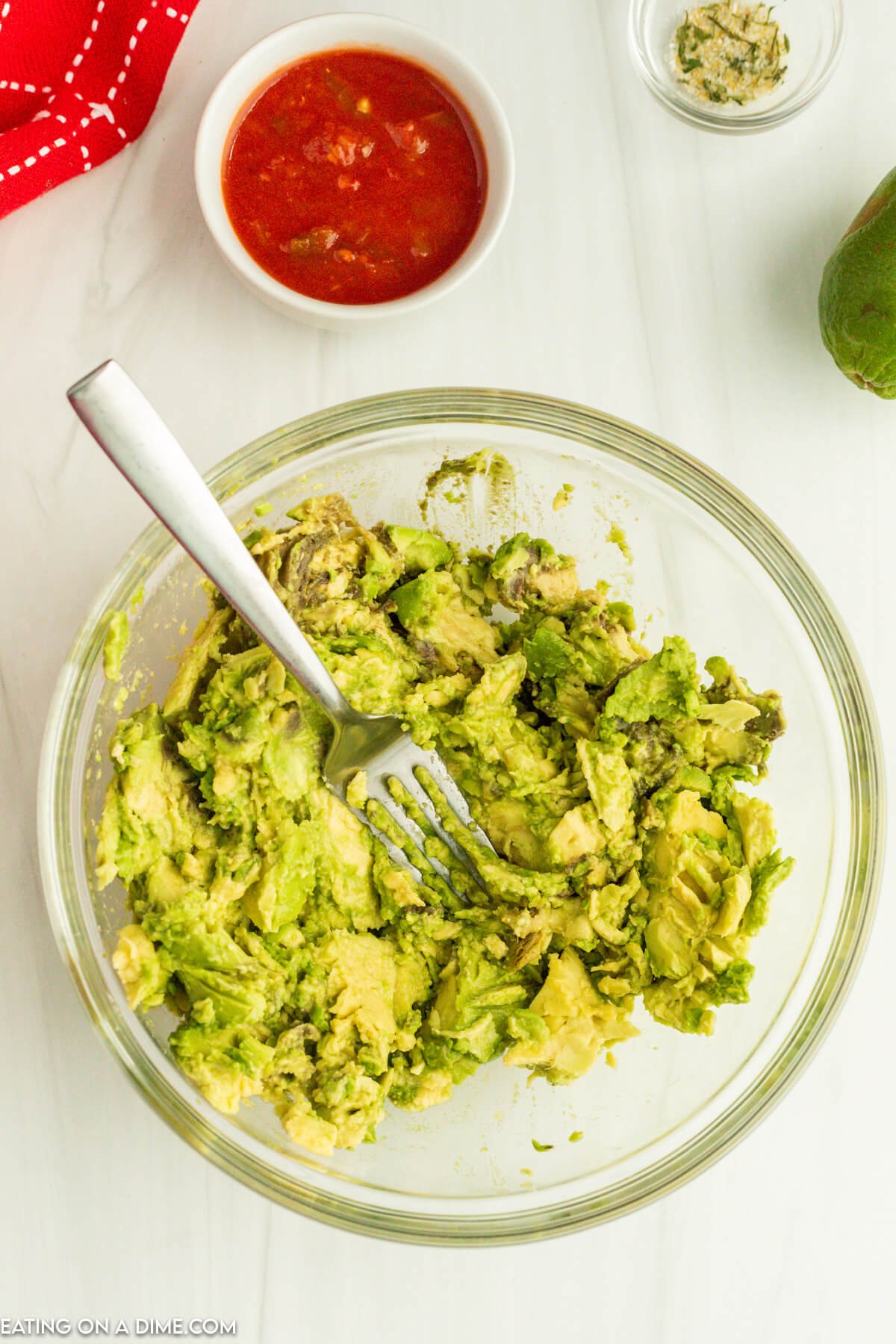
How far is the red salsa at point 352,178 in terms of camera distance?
1650 mm

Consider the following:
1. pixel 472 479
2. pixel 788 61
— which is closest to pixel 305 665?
pixel 472 479

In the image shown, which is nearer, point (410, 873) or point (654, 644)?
point (410, 873)

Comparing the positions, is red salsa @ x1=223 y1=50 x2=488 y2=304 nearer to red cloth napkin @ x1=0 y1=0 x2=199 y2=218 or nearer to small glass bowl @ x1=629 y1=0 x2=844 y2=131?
red cloth napkin @ x1=0 y1=0 x2=199 y2=218

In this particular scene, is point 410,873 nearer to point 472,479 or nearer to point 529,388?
point 472,479

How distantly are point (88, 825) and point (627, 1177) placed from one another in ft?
2.84

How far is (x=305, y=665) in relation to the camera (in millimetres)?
1372

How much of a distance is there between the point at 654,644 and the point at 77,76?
1190mm

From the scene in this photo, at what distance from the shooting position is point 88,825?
1552mm

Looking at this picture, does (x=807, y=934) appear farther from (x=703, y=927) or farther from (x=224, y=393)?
(x=224, y=393)

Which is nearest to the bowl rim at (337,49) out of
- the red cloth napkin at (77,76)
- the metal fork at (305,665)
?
the red cloth napkin at (77,76)

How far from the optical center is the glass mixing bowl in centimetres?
152

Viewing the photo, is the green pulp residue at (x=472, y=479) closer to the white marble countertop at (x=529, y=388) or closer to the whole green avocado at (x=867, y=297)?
the white marble countertop at (x=529, y=388)

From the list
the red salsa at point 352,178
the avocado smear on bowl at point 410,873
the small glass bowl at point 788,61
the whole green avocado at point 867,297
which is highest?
the small glass bowl at point 788,61

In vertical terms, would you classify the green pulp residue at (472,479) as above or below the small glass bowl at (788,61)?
below
